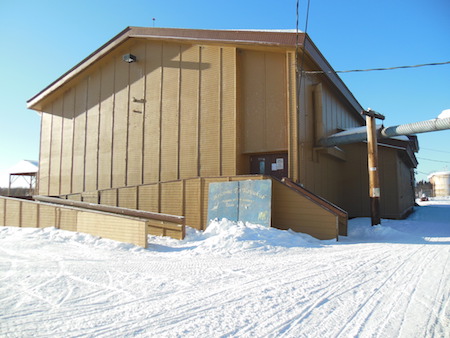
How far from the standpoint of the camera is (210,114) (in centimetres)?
1413

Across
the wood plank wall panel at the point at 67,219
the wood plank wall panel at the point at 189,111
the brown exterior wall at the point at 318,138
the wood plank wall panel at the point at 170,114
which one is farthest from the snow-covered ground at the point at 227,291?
the wood plank wall panel at the point at 170,114

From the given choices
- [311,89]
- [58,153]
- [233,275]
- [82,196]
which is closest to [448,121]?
[311,89]

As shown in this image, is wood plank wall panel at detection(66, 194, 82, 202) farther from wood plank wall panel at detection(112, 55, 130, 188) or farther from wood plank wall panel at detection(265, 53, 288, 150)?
wood plank wall panel at detection(265, 53, 288, 150)

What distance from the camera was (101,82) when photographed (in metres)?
18.4

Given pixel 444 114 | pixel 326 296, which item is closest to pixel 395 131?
pixel 444 114

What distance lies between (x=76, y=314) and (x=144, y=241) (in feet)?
15.0

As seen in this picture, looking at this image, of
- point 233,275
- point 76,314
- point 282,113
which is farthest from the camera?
point 282,113

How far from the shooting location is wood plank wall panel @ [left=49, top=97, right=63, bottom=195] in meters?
19.8

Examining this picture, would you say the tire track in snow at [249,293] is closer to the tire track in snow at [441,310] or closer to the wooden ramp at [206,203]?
the tire track in snow at [441,310]

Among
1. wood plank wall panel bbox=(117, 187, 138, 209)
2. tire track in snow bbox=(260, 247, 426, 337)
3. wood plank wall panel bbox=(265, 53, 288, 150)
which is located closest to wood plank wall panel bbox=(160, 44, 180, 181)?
wood plank wall panel bbox=(117, 187, 138, 209)

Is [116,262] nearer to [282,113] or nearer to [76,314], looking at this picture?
[76,314]

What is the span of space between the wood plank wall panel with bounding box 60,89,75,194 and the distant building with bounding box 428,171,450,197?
204ft

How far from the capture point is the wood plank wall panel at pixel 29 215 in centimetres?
1254

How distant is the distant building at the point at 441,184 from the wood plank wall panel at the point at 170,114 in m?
59.7
